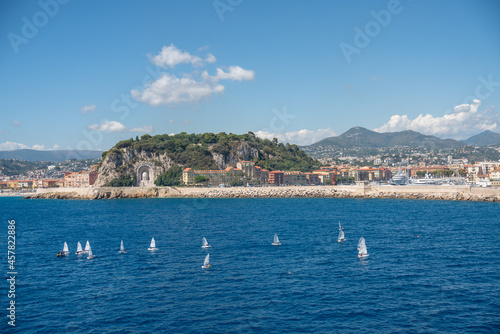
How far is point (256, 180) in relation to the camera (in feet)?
484

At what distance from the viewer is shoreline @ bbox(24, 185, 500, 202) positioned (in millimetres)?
88812

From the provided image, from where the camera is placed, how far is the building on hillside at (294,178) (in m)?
150

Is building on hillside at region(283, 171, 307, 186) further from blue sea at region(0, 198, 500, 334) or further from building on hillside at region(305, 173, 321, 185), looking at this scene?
blue sea at region(0, 198, 500, 334)

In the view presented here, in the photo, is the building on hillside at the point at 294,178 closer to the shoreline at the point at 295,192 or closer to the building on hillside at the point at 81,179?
the shoreline at the point at 295,192

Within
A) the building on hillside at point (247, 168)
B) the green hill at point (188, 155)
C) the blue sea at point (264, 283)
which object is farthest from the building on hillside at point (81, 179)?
the blue sea at point (264, 283)

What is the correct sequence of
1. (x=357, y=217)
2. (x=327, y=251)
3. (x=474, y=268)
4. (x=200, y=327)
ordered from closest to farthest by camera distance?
(x=200, y=327), (x=474, y=268), (x=327, y=251), (x=357, y=217)

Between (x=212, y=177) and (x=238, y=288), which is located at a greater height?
(x=212, y=177)

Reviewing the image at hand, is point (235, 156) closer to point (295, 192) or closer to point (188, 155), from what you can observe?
point (188, 155)

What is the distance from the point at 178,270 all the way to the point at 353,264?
13.4 m

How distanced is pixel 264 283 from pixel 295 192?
8982cm

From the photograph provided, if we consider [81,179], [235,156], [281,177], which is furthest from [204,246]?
[81,179]

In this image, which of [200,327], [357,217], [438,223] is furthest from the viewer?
[357,217]

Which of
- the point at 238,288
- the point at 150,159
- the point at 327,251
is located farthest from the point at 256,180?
the point at 238,288

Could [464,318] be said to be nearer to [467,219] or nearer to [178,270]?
[178,270]
